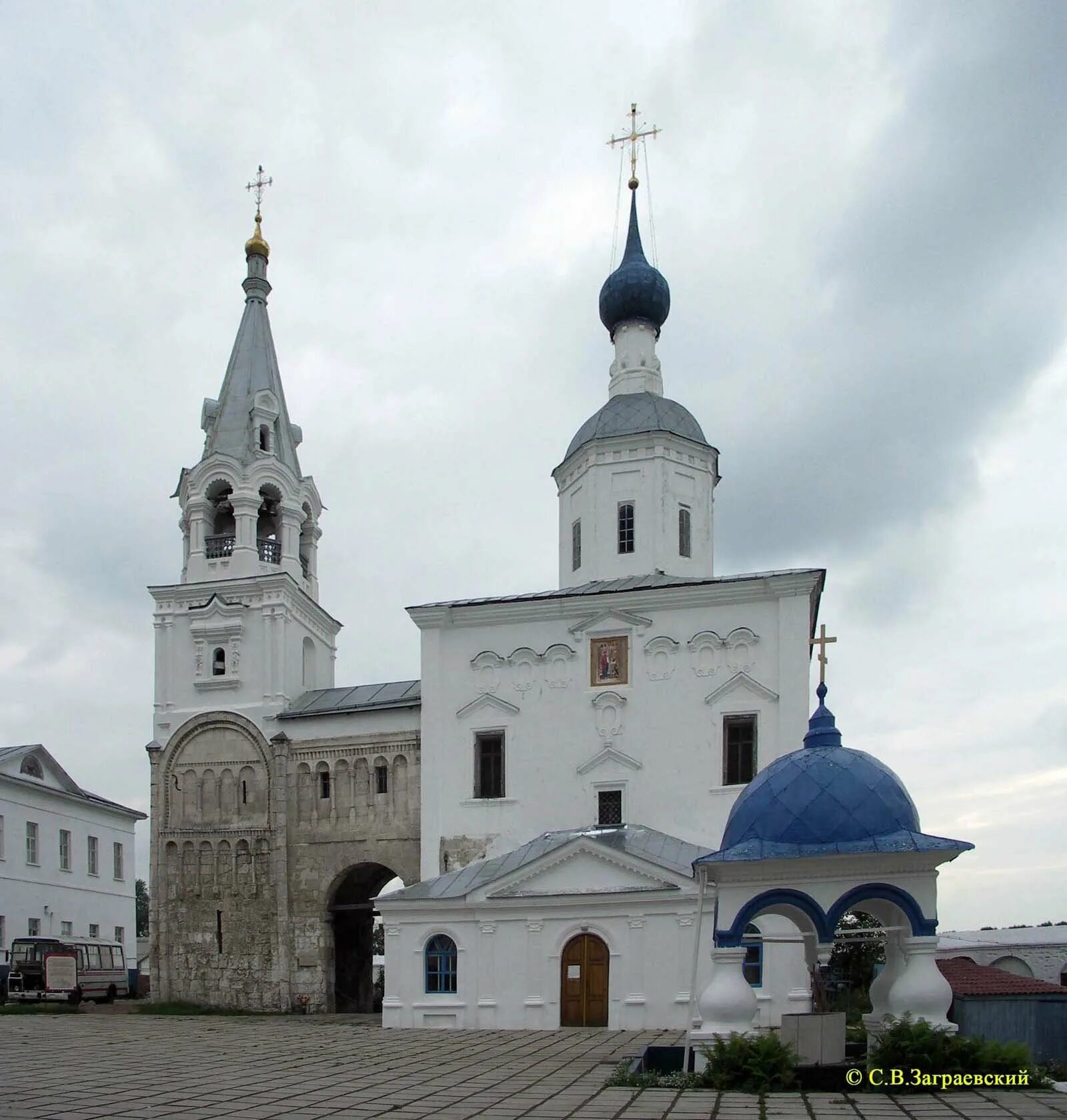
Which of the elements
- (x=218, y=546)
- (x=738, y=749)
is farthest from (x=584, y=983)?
(x=218, y=546)

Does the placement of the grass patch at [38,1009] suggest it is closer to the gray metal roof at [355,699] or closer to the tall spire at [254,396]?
the gray metal roof at [355,699]

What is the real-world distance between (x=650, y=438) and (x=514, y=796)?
7.70 m

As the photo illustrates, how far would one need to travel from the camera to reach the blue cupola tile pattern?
37.1 feet

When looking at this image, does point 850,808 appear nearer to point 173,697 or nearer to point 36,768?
point 173,697

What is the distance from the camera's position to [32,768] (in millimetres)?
31656

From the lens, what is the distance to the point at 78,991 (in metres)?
25.2

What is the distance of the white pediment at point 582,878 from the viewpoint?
61.3 feet

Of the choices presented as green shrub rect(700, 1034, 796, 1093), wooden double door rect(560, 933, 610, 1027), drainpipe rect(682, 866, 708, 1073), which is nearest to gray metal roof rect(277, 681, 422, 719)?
wooden double door rect(560, 933, 610, 1027)

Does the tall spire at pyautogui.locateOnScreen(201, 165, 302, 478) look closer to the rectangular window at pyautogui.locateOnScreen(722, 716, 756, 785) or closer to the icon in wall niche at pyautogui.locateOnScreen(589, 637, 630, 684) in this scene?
the icon in wall niche at pyautogui.locateOnScreen(589, 637, 630, 684)

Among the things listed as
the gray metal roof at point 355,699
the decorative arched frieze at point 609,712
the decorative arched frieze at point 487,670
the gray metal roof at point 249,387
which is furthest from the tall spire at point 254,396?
the decorative arched frieze at point 609,712

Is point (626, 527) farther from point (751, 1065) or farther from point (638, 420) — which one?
point (751, 1065)

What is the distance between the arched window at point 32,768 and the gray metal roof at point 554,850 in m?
14.7

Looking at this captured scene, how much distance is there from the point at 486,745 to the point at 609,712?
99.6 inches

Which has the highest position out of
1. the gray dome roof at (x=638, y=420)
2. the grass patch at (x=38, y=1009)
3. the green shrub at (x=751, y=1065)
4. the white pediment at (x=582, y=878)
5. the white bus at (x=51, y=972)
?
the gray dome roof at (x=638, y=420)
